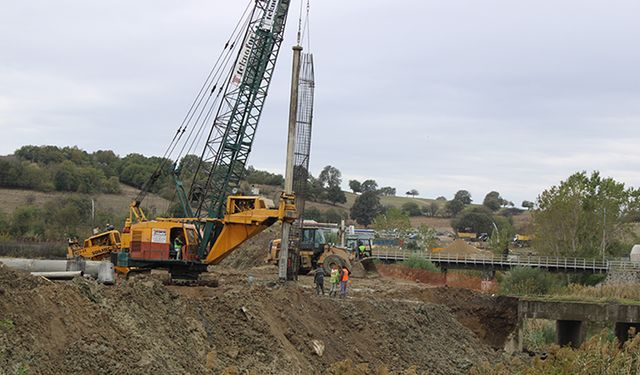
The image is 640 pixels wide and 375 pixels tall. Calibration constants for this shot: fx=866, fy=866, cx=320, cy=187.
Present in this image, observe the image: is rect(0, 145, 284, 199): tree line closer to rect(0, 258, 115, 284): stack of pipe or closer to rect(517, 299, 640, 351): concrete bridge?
rect(517, 299, 640, 351): concrete bridge

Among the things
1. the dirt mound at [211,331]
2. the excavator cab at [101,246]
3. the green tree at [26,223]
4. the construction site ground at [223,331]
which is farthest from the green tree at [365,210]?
the dirt mound at [211,331]

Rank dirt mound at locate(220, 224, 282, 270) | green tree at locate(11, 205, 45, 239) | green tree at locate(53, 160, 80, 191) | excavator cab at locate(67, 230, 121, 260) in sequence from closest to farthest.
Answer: excavator cab at locate(67, 230, 121, 260) < dirt mound at locate(220, 224, 282, 270) < green tree at locate(11, 205, 45, 239) < green tree at locate(53, 160, 80, 191)

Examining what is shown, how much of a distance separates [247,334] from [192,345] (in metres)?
2.40

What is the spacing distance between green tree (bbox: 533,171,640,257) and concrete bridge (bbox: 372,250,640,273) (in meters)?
3.97

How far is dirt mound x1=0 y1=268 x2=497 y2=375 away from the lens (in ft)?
46.0

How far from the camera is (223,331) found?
19188 millimetres

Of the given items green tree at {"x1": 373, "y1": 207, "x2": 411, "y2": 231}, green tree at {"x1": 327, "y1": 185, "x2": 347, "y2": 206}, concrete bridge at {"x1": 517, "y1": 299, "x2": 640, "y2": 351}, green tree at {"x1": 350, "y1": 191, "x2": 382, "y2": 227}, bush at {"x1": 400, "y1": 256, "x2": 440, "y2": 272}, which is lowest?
concrete bridge at {"x1": 517, "y1": 299, "x2": 640, "y2": 351}

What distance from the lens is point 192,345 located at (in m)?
17.3

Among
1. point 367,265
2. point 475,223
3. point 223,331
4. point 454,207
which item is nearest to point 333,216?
point 475,223

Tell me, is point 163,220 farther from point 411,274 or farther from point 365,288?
point 411,274

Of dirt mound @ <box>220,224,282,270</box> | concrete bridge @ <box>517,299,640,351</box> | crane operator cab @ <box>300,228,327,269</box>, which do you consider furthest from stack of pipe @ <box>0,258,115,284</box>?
dirt mound @ <box>220,224,282,270</box>

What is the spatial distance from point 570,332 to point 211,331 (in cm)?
1850

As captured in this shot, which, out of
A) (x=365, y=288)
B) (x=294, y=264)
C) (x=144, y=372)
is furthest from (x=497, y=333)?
(x=144, y=372)

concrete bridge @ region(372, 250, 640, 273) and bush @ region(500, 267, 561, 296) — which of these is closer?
bush @ region(500, 267, 561, 296)
